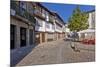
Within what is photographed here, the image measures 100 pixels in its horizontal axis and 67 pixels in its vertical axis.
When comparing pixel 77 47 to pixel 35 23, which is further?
pixel 77 47

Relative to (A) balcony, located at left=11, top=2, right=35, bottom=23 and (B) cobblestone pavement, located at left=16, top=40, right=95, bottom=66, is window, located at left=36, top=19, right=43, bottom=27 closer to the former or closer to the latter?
(A) balcony, located at left=11, top=2, right=35, bottom=23

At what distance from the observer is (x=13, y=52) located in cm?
345

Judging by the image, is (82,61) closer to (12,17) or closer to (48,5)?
(48,5)

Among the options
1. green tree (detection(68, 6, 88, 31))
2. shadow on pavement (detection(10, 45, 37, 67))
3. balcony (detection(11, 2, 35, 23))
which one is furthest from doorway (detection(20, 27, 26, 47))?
green tree (detection(68, 6, 88, 31))

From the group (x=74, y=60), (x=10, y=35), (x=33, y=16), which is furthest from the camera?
(x=74, y=60)

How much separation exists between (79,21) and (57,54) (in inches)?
26.6

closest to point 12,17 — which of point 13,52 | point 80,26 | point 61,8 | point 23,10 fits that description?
point 23,10

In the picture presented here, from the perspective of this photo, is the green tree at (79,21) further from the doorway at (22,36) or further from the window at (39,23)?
the doorway at (22,36)

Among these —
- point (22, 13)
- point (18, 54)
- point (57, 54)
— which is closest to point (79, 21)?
point (57, 54)

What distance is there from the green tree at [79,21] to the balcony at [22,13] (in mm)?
677

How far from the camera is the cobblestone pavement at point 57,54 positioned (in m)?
3.65

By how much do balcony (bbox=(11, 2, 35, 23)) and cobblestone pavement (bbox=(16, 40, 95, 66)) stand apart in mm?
462

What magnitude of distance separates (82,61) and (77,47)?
25 centimetres

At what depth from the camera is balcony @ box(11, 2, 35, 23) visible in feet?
11.1
